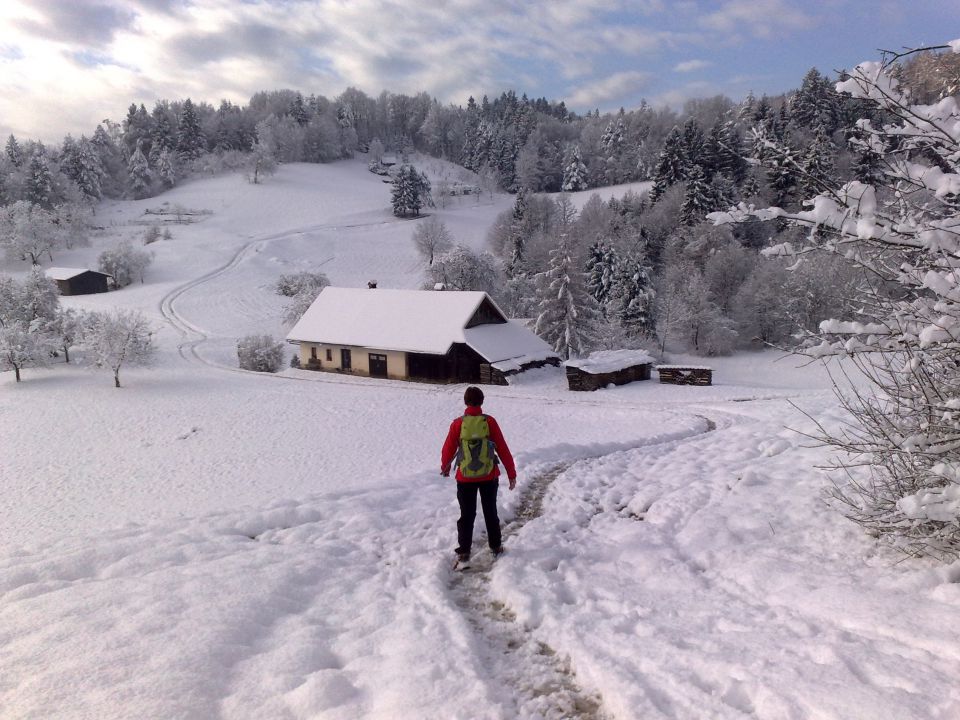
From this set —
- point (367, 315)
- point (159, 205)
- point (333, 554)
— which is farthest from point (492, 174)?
point (333, 554)

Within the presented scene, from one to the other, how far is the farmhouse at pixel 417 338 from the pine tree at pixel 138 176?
7406cm

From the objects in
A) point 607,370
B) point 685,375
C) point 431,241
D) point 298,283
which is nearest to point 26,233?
point 298,283

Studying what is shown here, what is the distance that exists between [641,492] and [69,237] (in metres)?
78.9

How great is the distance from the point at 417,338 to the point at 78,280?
44.8m

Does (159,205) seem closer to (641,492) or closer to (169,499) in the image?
(169,499)

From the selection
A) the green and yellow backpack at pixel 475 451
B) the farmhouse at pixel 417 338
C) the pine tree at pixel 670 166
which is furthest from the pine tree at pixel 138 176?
the green and yellow backpack at pixel 475 451

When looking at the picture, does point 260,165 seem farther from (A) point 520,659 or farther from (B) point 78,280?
(A) point 520,659

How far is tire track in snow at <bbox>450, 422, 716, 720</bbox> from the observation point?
12.9ft

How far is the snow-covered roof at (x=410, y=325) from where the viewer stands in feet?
99.5

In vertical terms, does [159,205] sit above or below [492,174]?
below

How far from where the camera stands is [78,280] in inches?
2179

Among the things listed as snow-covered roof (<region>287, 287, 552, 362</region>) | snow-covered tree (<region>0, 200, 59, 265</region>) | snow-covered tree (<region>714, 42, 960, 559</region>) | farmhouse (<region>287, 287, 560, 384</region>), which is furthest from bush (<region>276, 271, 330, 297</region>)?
snow-covered tree (<region>714, 42, 960, 559</region>)

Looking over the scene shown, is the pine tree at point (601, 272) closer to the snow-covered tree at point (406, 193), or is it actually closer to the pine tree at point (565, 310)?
the pine tree at point (565, 310)

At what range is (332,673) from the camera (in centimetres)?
423
